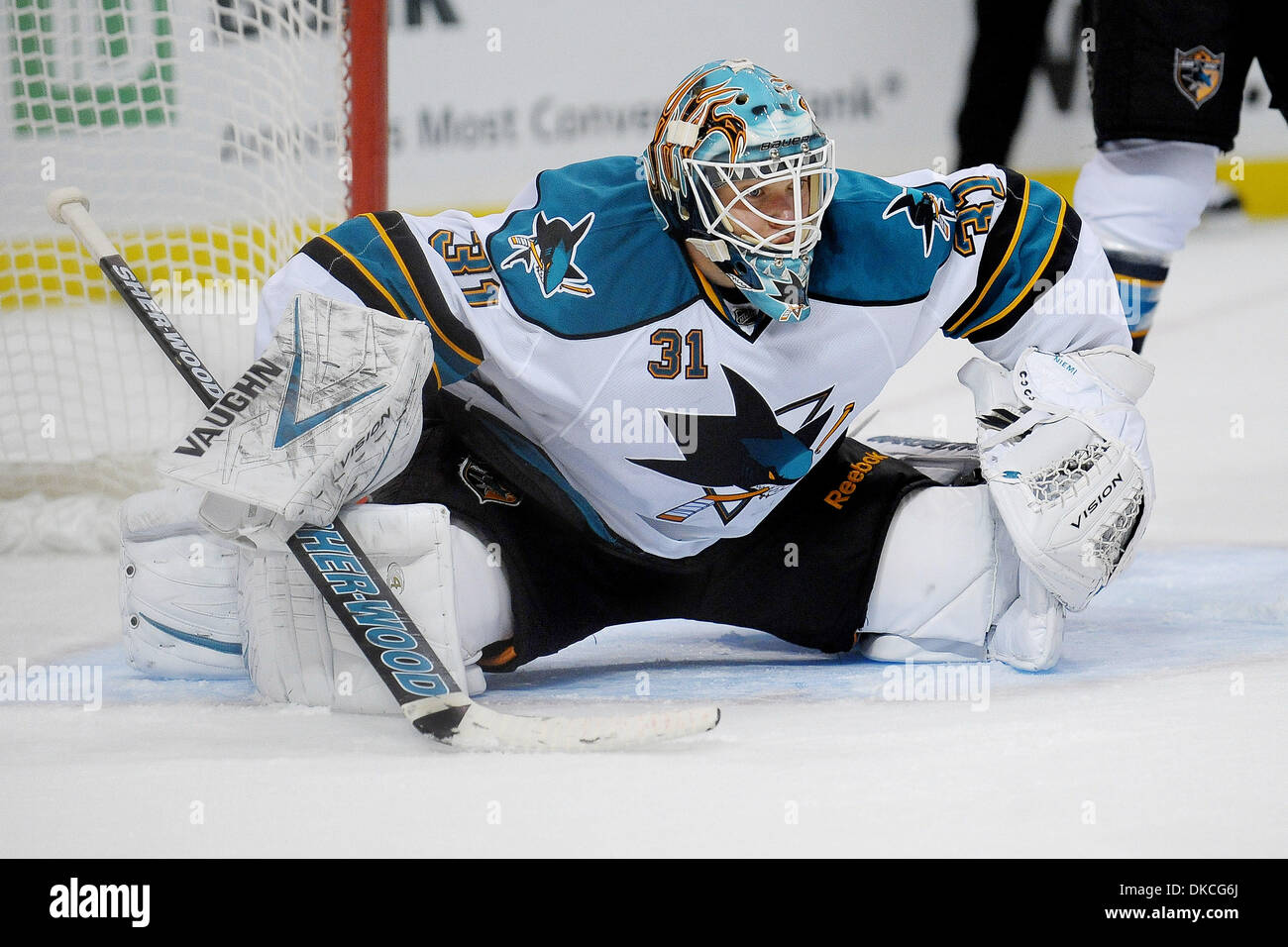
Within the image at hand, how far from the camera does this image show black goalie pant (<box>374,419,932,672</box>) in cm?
192

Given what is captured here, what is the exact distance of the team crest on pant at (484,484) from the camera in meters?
1.93

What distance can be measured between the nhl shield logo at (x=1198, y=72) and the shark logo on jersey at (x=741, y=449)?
102cm

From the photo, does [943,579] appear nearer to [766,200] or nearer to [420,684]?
[766,200]

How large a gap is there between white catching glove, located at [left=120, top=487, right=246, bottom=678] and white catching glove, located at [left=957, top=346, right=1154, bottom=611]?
1.01m

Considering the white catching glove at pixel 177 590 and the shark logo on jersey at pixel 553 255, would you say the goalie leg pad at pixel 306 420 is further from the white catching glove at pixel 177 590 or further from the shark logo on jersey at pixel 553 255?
the white catching glove at pixel 177 590

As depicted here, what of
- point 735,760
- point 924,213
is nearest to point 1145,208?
point 924,213

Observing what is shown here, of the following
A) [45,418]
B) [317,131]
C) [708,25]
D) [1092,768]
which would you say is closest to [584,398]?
[1092,768]

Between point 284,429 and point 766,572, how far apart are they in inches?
27.2

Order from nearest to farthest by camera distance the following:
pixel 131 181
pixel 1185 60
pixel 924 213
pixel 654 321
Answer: pixel 654 321 < pixel 924 213 < pixel 1185 60 < pixel 131 181

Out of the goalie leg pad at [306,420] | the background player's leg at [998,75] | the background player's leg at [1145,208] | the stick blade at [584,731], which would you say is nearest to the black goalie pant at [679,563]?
the goalie leg pad at [306,420]

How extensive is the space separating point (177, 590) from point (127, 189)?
1395 millimetres

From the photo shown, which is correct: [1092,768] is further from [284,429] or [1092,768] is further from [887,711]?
[284,429]

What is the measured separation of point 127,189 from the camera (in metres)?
3.06

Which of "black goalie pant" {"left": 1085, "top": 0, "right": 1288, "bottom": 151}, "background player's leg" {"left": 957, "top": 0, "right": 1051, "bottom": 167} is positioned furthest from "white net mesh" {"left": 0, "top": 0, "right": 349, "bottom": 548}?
"background player's leg" {"left": 957, "top": 0, "right": 1051, "bottom": 167}
